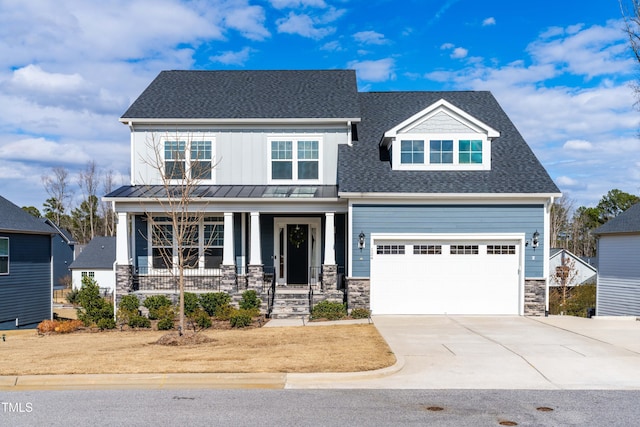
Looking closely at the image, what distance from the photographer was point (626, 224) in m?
21.8

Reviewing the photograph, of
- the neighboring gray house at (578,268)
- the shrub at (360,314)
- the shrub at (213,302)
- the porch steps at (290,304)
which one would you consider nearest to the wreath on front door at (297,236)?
the porch steps at (290,304)

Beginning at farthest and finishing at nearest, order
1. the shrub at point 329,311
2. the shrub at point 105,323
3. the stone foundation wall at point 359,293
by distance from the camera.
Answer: the stone foundation wall at point 359,293
the shrub at point 329,311
the shrub at point 105,323

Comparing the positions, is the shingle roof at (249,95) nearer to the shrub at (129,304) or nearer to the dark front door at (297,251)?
the dark front door at (297,251)

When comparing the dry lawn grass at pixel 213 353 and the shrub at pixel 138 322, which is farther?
the shrub at pixel 138 322

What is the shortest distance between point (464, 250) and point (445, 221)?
1.09m

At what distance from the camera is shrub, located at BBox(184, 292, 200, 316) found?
636 inches

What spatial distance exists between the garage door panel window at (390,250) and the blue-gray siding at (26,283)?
1417 cm

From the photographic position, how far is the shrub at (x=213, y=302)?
1636cm

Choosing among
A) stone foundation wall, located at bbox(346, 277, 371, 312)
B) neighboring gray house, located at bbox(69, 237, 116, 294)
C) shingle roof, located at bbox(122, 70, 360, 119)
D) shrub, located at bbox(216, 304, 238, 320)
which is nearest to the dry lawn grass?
shrub, located at bbox(216, 304, 238, 320)

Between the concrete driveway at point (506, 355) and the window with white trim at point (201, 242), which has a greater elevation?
the window with white trim at point (201, 242)

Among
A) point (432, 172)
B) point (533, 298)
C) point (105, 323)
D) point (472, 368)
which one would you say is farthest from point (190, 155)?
point (472, 368)

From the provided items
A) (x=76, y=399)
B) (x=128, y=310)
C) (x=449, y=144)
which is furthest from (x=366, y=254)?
(x=76, y=399)

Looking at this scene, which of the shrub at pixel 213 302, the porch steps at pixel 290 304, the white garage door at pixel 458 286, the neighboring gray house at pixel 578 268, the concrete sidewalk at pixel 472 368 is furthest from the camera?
the neighboring gray house at pixel 578 268

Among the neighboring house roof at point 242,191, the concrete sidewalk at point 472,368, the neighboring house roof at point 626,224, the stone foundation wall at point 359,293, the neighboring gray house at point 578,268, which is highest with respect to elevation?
the neighboring house roof at point 242,191
